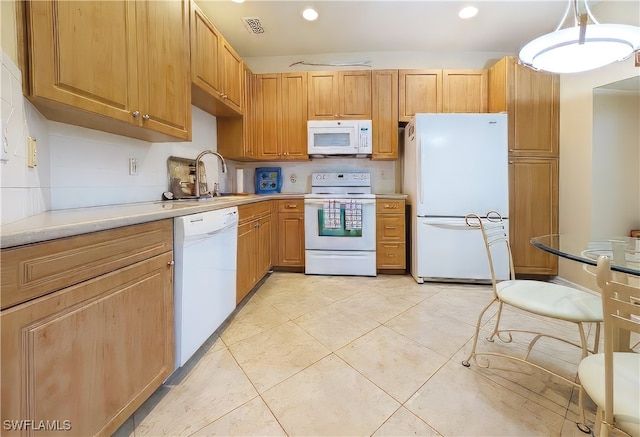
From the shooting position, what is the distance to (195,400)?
1.22 meters

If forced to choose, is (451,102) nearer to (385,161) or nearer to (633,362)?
(385,161)

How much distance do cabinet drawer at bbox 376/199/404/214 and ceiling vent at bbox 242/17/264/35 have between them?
7.34ft

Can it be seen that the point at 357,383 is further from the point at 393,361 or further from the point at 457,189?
the point at 457,189

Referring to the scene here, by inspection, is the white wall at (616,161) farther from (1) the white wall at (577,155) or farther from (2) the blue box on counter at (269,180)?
(2) the blue box on counter at (269,180)

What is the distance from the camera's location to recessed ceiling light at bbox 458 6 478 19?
244 cm

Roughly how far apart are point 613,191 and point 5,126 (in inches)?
158

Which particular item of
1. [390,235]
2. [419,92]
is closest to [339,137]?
[419,92]

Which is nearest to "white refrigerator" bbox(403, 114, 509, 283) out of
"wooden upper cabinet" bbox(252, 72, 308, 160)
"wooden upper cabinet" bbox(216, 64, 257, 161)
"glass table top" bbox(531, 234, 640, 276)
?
"glass table top" bbox(531, 234, 640, 276)

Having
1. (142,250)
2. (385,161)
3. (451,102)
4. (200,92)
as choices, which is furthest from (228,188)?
(451,102)

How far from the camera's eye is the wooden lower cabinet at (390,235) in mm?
2949

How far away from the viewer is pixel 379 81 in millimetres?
3104

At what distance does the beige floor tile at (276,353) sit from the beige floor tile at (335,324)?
2.7 inches

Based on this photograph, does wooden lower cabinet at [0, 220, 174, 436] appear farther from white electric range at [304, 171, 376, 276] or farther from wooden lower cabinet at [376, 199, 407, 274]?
wooden lower cabinet at [376, 199, 407, 274]

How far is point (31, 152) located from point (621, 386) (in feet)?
7.17
